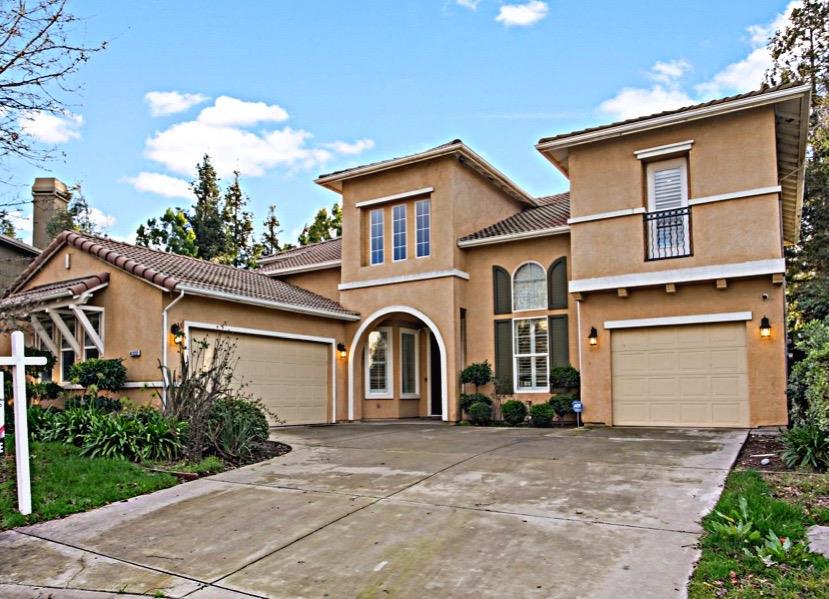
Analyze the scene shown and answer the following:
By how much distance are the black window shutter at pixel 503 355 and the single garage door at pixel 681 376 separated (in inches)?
107

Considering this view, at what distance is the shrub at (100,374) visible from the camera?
468 inches

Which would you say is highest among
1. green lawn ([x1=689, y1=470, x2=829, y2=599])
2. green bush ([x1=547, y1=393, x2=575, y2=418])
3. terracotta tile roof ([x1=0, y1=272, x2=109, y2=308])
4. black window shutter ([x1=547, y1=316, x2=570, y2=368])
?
terracotta tile roof ([x1=0, y1=272, x2=109, y2=308])

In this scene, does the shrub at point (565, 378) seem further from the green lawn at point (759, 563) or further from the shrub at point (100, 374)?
the shrub at point (100, 374)

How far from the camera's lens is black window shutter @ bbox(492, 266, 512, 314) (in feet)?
51.1

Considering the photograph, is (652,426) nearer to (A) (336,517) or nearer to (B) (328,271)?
(A) (336,517)

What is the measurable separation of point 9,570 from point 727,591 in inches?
221

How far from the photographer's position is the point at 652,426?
1285cm

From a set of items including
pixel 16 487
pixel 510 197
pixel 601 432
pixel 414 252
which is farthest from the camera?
pixel 510 197

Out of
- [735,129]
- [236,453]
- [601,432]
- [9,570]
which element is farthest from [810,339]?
[9,570]

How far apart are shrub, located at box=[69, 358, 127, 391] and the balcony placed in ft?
35.5

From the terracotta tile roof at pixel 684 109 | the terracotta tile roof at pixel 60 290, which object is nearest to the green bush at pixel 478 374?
the terracotta tile roof at pixel 684 109

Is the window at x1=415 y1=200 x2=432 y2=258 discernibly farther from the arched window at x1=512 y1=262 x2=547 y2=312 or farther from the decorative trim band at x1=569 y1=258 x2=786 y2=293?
the decorative trim band at x1=569 y1=258 x2=786 y2=293

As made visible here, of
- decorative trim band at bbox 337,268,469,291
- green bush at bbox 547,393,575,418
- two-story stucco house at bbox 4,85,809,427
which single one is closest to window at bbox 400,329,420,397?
two-story stucco house at bbox 4,85,809,427

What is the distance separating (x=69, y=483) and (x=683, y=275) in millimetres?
11065
